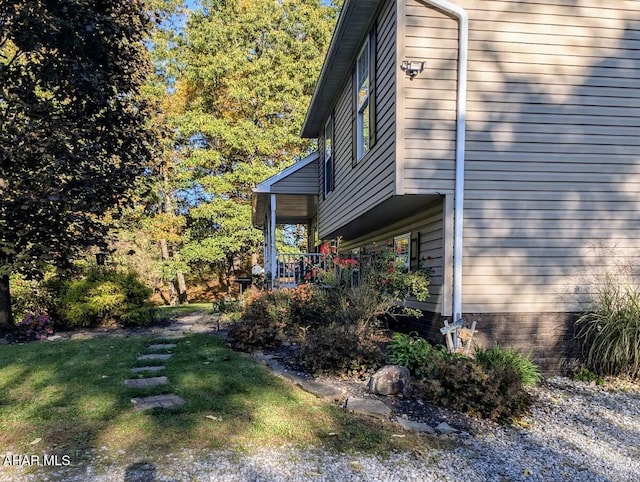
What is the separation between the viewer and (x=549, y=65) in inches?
220

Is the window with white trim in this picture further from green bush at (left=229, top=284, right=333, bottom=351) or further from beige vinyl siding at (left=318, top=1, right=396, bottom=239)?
green bush at (left=229, top=284, right=333, bottom=351)

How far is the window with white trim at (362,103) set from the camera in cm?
730

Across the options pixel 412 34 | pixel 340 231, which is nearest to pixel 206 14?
pixel 340 231

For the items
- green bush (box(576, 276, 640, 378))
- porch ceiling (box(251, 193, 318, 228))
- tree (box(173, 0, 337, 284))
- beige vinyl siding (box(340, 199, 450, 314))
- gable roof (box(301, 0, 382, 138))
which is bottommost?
green bush (box(576, 276, 640, 378))

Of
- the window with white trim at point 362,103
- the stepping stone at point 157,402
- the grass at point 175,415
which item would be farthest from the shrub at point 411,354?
the window with white trim at point 362,103

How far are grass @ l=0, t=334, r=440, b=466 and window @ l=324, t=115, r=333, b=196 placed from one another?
5989 millimetres

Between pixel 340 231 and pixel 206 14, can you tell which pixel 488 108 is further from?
pixel 206 14

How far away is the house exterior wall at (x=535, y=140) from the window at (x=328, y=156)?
5031 mm

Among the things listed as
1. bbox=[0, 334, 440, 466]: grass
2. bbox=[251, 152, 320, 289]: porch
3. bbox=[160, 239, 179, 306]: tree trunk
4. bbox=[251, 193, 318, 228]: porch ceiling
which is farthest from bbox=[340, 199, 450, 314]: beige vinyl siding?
bbox=[160, 239, 179, 306]: tree trunk

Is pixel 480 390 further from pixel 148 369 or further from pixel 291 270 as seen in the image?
pixel 291 270

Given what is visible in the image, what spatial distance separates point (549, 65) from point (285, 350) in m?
5.03

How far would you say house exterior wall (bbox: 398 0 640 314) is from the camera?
215 inches

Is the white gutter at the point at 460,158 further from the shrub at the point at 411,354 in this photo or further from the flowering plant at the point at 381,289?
the shrub at the point at 411,354

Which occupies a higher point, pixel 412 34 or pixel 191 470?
pixel 412 34
